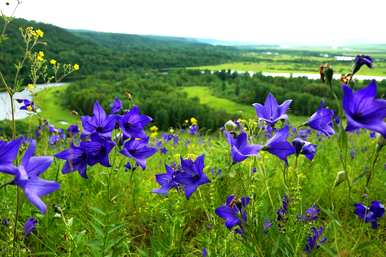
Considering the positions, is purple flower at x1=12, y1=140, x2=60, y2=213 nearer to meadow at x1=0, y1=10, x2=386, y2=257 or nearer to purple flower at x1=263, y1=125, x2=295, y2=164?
meadow at x1=0, y1=10, x2=386, y2=257

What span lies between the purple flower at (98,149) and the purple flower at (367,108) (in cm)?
113

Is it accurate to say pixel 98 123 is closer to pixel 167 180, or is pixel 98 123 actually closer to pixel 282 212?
pixel 167 180

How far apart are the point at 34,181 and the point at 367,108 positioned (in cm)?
125

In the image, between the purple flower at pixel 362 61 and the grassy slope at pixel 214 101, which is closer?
the purple flower at pixel 362 61

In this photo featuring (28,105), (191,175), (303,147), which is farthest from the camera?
(28,105)

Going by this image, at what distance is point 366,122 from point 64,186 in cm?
326

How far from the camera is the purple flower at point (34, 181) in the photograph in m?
1.19

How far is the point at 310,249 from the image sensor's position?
2391 mm

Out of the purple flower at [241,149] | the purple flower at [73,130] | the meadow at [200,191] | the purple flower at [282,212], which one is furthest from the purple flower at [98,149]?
the purple flower at [73,130]

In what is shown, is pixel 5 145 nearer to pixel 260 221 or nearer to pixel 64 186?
pixel 260 221

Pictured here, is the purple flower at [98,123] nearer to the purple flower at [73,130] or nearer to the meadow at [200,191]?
the meadow at [200,191]

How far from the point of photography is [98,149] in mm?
2066

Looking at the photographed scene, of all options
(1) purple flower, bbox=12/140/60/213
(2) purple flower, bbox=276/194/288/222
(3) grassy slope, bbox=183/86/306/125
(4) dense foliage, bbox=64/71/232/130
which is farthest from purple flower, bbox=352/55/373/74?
(3) grassy slope, bbox=183/86/306/125

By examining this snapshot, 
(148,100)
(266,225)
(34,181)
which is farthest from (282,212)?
(148,100)
